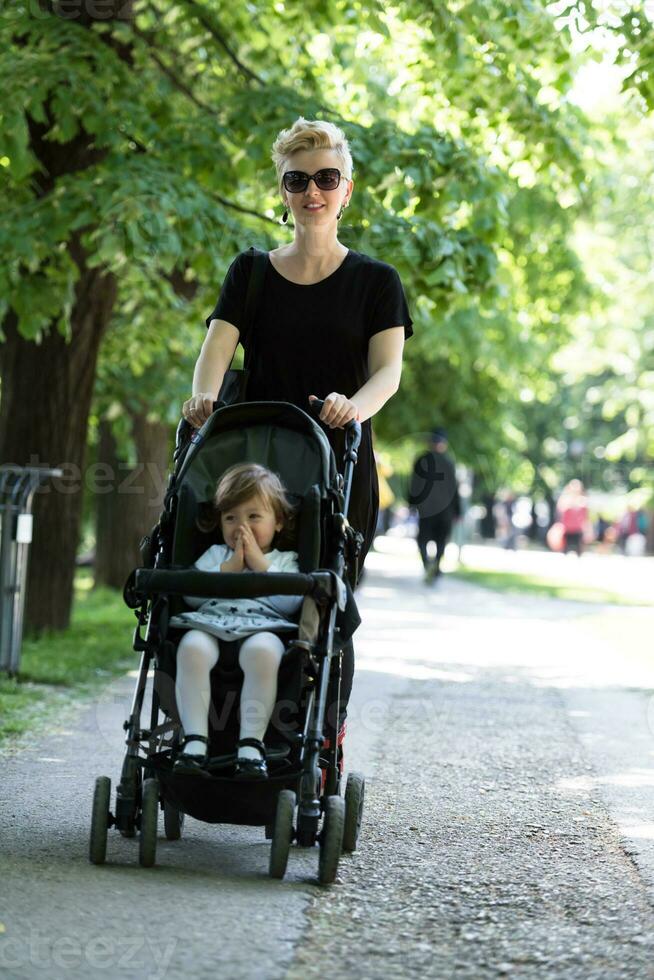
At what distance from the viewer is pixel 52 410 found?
1162 centimetres

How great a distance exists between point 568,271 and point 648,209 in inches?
350

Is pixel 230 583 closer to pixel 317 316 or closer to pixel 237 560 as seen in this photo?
pixel 237 560

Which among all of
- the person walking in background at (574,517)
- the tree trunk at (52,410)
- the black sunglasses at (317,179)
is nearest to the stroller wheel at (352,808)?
the black sunglasses at (317,179)

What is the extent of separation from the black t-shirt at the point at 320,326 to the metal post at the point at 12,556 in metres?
4.47

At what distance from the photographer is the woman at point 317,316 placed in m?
5.21

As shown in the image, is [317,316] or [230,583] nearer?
[230,583]

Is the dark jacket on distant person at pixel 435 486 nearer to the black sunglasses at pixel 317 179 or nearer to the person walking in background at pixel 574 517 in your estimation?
the person walking in background at pixel 574 517

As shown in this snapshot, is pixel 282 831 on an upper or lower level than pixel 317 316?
lower

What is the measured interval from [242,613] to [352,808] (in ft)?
2.65

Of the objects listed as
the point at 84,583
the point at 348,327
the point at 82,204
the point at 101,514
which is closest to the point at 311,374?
the point at 348,327

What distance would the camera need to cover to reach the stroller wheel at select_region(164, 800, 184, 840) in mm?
5105
